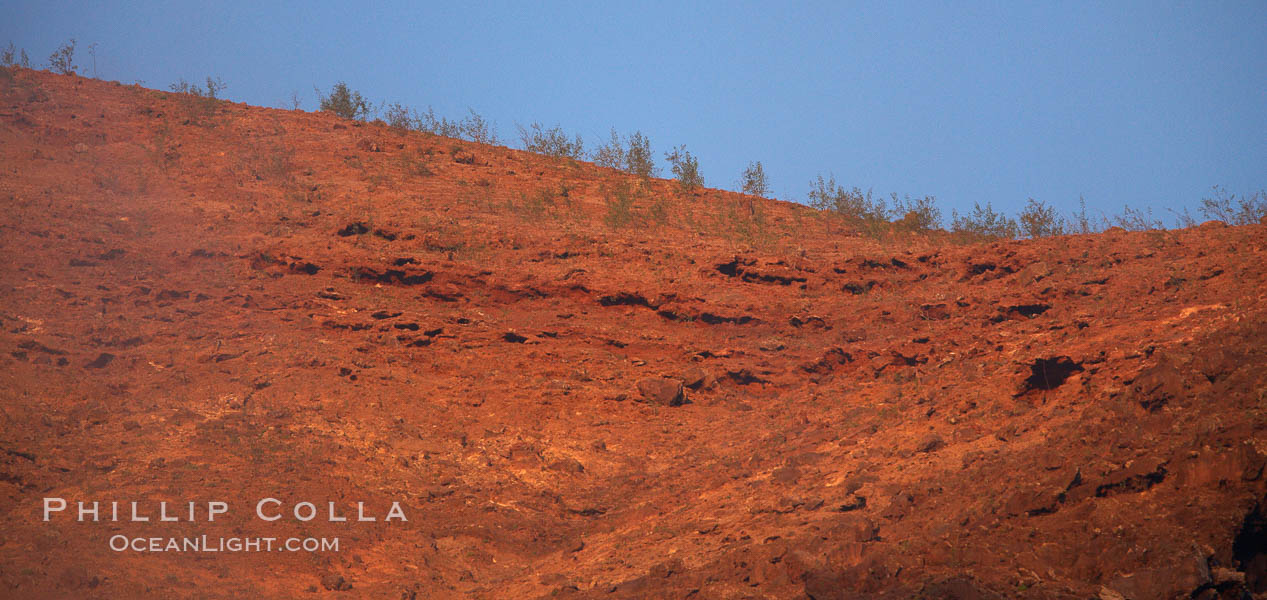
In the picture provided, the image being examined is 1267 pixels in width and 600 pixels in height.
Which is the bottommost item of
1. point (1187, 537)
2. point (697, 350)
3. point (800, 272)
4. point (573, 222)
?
point (1187, 537)

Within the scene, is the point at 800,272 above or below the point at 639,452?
above

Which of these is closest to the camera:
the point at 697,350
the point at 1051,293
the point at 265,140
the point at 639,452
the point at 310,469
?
the point at 310,469

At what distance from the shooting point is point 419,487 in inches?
345

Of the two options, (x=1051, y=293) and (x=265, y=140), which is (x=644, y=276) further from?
(x=265, y=140)

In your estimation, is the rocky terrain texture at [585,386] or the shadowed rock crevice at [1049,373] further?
the shadowed rock crevice at [1049,373]

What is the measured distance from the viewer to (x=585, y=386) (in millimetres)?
10555

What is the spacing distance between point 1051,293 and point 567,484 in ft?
19.5

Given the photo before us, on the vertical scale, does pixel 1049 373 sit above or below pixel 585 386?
below

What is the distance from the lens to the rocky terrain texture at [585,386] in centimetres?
561

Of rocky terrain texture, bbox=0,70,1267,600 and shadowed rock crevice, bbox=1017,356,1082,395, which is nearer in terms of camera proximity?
rocky terrain texture, bbox=0,70,1267,600

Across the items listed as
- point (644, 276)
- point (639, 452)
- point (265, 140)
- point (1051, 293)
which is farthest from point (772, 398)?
point (265, 140)

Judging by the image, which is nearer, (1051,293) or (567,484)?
(567,484)

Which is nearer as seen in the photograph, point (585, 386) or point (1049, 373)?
point (1049, 373)

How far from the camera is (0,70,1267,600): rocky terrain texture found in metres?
5.61
